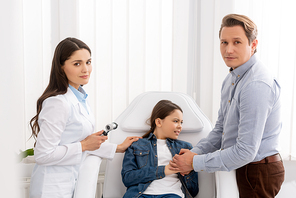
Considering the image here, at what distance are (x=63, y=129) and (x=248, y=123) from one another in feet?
2.62

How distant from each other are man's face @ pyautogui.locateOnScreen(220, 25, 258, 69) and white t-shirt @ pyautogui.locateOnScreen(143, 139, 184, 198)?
1.99 ft

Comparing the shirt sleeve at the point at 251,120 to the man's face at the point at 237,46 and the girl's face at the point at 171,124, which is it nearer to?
the man's face at the point at 237,46

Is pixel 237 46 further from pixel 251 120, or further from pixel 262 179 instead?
pixel 262 179

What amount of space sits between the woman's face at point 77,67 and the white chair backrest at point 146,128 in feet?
1.29

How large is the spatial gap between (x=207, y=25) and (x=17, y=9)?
192cm

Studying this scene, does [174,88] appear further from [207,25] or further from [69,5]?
[69,5]

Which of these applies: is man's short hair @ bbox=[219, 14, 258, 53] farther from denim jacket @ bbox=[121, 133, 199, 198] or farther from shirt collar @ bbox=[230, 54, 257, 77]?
denim jacket @ bbox=[121, 133, 199, 198]

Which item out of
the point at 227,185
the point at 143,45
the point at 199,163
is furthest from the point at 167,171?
the point at 143,45

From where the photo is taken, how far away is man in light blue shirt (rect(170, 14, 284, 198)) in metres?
1.05

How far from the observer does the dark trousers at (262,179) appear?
113cm

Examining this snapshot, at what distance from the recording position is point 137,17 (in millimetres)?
1900

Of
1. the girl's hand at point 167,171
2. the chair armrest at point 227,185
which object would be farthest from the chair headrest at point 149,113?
the chair armrest at point 227,185

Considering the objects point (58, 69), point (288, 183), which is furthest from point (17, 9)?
point (288, 183)

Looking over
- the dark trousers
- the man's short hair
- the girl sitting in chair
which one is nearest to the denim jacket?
the girl sitting in chair
